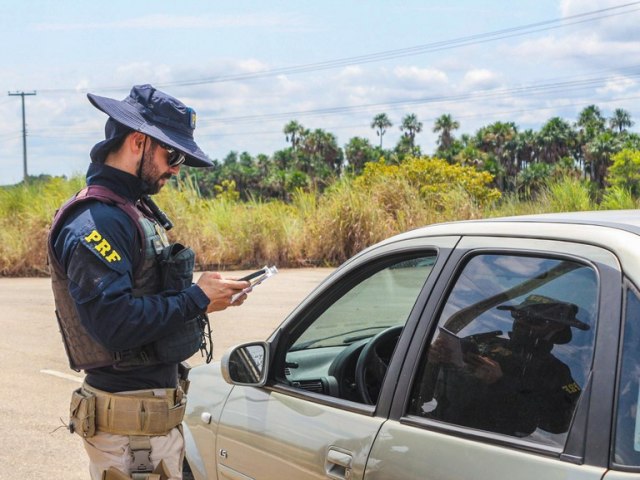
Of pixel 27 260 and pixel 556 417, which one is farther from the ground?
pixel 556 417

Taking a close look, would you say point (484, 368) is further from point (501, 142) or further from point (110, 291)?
point (501, 142)

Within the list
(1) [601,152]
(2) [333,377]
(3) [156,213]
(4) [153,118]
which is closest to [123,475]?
(2) [333,377]

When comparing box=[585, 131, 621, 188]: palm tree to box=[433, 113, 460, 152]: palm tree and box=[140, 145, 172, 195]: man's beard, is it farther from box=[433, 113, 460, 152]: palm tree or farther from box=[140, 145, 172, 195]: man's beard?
box=[140, 145, 172, 195]: man's beard

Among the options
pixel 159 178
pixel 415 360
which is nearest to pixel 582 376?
pixel 415 360

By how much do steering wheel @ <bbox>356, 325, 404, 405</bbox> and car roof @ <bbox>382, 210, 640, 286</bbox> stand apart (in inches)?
26.1

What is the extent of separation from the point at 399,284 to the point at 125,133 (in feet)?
3.75

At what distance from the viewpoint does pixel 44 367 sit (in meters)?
9.13

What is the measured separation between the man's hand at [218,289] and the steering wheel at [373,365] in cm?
55

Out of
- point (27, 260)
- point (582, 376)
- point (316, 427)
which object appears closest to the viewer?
point (582, 376)

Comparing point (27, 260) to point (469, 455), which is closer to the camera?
point (469, 455)

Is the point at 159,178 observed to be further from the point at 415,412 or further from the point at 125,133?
the point at 415,412

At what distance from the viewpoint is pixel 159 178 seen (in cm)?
331

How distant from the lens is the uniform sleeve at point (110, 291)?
119 inches

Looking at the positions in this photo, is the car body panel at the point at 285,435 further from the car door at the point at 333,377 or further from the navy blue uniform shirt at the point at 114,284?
the navy blue uniform shirt at the point at 114,284
